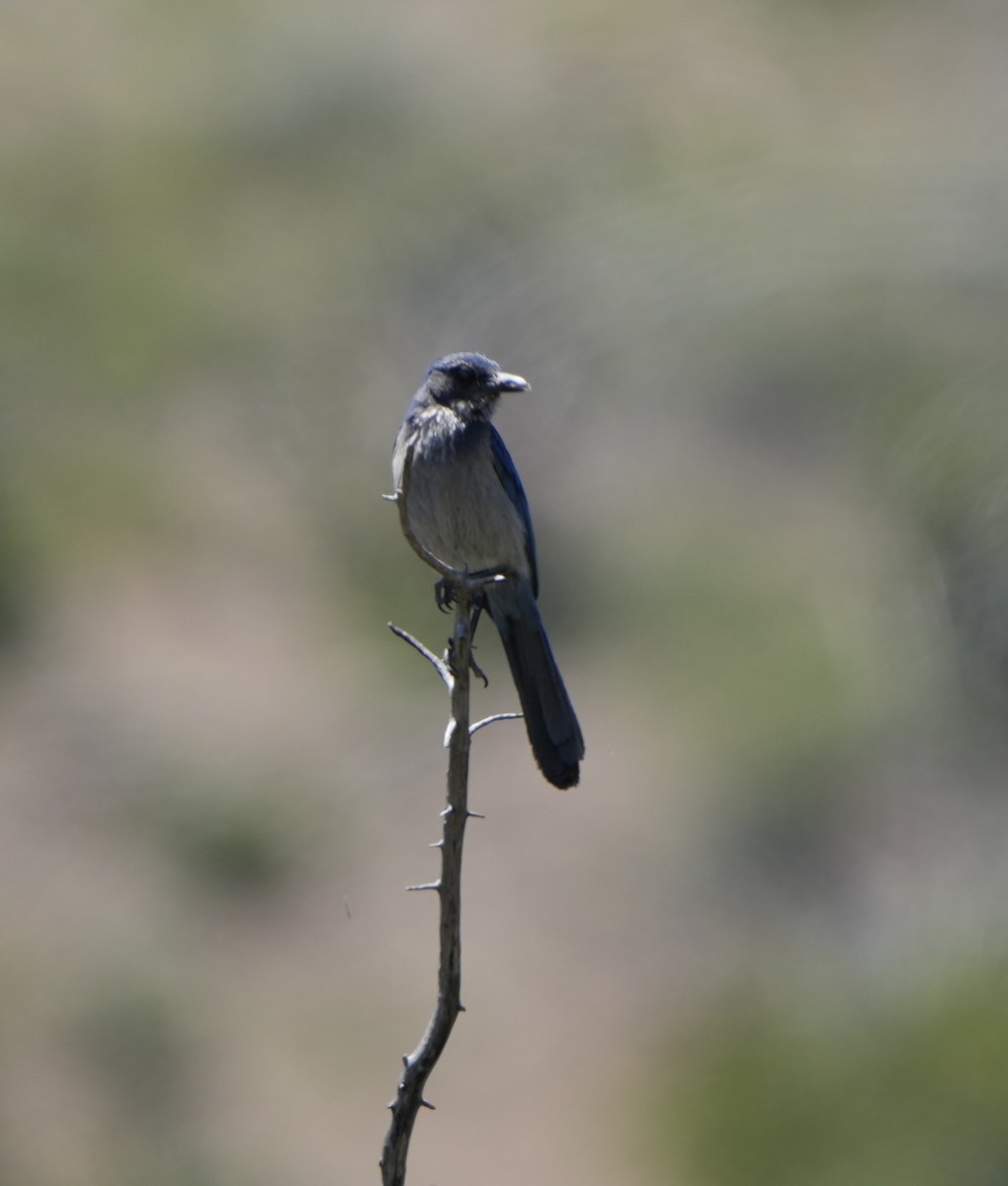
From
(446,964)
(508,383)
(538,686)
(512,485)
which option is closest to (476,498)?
(512,485)

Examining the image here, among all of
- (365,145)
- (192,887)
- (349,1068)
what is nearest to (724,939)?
(349,1068)

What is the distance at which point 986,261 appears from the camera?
801 inches

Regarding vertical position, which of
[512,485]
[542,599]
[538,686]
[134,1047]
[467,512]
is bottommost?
[538,686]

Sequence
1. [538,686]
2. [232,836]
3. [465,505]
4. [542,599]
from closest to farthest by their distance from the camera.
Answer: [538,686] → [465,505] → [232,836] → [542,599]

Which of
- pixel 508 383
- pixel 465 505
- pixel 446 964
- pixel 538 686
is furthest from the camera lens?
pixel 508 383

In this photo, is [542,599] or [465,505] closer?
[465,505]

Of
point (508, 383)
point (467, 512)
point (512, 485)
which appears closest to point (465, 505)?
point (467, 512)

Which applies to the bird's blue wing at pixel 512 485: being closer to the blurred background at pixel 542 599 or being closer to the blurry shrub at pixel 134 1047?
the blurred background at pixel 542 599

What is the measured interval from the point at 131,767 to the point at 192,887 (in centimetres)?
154

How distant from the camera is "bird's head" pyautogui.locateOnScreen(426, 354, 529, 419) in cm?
710

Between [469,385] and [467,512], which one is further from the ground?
[469,385]

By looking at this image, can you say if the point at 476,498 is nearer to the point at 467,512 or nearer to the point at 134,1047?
the point at 467,512

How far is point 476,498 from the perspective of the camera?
6895 mm

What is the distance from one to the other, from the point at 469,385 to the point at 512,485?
0.43m
